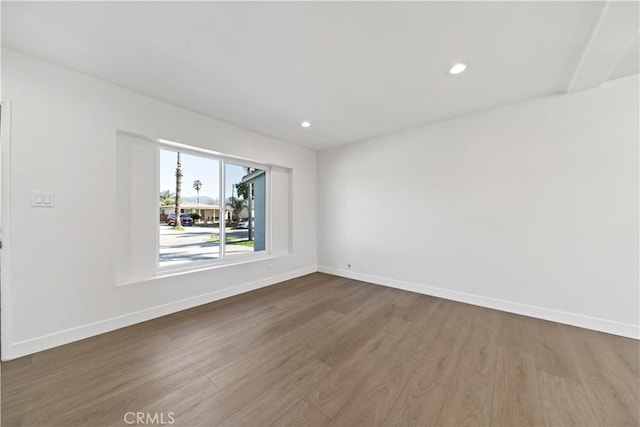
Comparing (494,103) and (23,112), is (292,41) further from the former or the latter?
(494,103)

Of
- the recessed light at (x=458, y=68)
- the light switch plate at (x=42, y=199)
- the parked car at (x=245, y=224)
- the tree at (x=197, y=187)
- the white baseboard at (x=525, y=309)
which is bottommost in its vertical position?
the white baseboard at (x=525, y=309)

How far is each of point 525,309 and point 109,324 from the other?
4703mm

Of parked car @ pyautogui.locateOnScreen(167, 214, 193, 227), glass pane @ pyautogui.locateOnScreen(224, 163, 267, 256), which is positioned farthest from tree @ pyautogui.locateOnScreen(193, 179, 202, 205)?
glass pane @ pyautogui.locateOnScreen(224, 163, 267, 256)

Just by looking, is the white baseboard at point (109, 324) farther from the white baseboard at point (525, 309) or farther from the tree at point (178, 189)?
the white baseboard at point (525, 309)

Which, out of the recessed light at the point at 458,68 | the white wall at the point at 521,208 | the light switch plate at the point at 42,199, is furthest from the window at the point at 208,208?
the recessed light at the point at 458,68

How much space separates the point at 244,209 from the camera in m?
3.96

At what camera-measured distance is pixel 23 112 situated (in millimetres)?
1943

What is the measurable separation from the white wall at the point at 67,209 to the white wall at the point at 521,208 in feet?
10.9

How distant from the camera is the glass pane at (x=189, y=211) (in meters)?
2.96

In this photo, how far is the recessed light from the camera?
207 cm

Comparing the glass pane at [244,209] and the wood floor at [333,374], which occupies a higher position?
the glass pane at [244,209]

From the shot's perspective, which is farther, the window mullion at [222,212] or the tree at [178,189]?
the window mullion at [222,212]

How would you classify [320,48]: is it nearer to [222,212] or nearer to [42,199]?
[222,212]

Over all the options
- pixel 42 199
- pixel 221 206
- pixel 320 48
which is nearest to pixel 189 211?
pixel 221 206
